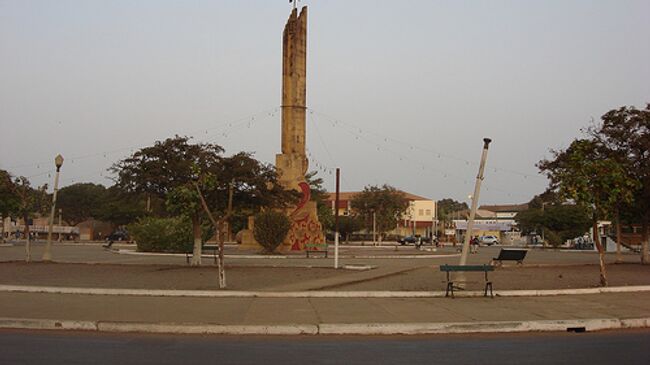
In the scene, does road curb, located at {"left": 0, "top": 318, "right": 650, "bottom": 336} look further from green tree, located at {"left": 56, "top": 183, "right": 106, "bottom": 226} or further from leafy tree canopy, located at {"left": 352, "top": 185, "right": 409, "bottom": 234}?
green tree, located at {"left": 56, "top": 183, "right": 106, "bottom": 226}

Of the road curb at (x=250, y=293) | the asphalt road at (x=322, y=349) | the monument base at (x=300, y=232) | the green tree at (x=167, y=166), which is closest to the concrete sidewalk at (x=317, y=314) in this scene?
the road curb at (x=250, y=293)

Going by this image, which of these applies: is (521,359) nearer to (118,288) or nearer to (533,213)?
(118,288)

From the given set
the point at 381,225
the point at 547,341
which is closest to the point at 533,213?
the point at 381,225

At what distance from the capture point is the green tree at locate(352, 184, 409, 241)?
269ft

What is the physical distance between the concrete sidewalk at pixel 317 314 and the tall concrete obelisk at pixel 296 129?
3074 centimetres

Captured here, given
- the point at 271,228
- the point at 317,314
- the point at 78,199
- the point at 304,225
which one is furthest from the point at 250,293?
the point at 78,199

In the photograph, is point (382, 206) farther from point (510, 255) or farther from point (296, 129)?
point (510, 255)

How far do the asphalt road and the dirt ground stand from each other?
282 inches

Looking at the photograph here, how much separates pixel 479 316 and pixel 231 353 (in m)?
5.74

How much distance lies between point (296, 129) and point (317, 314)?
3620 cm

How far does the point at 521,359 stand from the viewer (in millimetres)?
9047

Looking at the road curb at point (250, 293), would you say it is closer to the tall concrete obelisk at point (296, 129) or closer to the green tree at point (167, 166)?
the green tree at point (167, 166)

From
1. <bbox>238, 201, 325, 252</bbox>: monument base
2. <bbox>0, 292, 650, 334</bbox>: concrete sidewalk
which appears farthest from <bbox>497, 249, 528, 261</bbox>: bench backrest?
<bbox>238, 201, 325, 252</bbox>: monument base

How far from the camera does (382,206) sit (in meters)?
82.2
